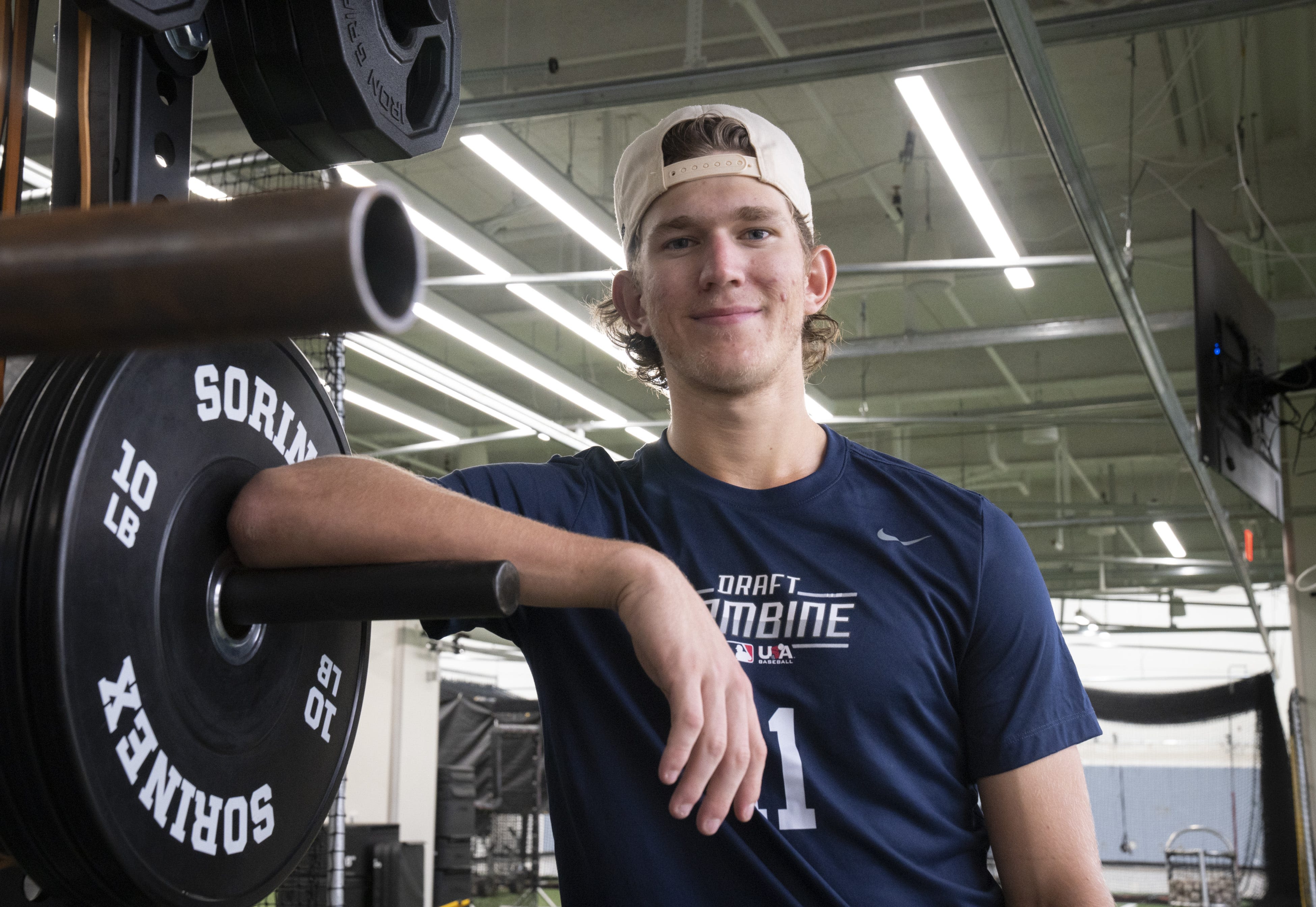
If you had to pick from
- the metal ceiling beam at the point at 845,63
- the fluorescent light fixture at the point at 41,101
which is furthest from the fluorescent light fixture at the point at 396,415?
the metal ceiling beam at the point at 845,63

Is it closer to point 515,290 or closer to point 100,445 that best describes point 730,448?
point 100,445

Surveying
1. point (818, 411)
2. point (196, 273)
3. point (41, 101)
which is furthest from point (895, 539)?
point (818, 411)

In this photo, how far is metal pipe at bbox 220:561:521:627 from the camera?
0.76 meters

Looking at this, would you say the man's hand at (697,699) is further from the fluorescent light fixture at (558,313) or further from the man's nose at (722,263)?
the fluorescent light fixture at (558,313)

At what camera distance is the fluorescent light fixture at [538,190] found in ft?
13.1

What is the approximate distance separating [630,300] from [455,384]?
492 cm

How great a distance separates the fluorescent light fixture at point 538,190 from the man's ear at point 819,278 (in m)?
2.09

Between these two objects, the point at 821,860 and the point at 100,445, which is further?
the point at 821,860

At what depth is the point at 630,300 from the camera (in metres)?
1.54

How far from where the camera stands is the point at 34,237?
419 millimetres

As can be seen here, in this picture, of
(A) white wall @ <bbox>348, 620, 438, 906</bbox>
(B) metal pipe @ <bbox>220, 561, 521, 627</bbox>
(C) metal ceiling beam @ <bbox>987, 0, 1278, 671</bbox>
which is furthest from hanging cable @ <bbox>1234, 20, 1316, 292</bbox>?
(A) white wall @ <bbox>348, 620, 438, 906</bbox>

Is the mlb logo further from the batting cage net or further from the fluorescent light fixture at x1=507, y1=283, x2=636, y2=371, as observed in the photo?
the batting cage net

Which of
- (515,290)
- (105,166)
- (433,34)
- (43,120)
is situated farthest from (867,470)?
(43,120)

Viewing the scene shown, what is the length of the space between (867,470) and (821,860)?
44 cm
